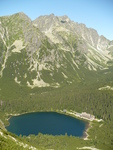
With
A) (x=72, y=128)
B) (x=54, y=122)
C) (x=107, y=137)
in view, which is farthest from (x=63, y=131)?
→ (x=107, y=137)

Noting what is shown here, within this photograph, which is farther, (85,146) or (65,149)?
(85,146)

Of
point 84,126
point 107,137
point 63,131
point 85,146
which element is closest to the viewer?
point 85,146

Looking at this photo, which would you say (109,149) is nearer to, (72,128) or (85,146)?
(85,146)

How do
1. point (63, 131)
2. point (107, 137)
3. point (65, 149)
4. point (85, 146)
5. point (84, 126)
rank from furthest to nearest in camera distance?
1. point (84, 126)
2. point (63, 131)
3. point (107, 137)
4. point (85, 146)
5. point (65, 149)

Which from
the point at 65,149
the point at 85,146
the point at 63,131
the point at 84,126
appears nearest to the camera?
the point at 65,149

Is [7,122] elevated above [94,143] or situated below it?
above

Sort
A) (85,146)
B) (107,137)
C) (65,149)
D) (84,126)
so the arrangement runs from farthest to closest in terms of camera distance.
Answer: (84,126) → (107,137) → (85,146) → (65,149)

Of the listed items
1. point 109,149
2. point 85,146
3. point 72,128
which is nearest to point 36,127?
point 72,128

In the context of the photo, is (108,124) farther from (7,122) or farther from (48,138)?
(7,122)

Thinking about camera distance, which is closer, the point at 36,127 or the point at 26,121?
the point at 36,127
